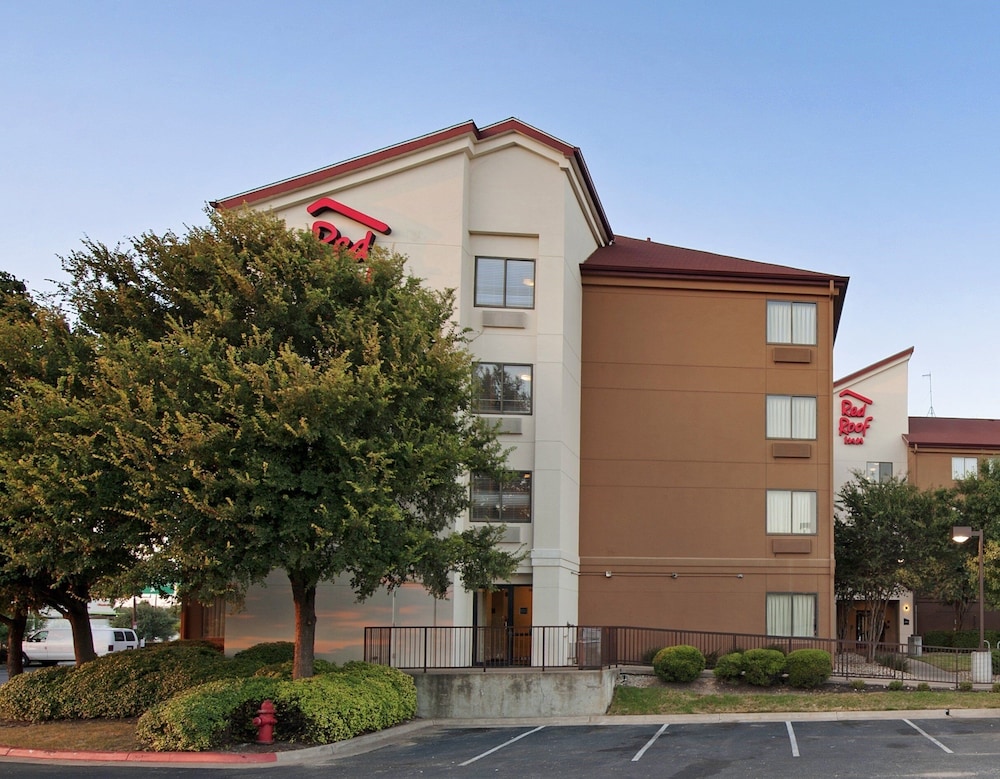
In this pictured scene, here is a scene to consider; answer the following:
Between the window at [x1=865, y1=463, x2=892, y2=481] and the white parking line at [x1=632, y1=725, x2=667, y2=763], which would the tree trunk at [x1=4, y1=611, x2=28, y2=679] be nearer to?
the white parking line at [x1=632, y1=725, x2=667, y2=763]

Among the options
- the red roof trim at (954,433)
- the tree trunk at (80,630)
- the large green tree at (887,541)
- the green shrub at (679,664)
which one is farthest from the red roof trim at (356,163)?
the red roof trim at (954,433)

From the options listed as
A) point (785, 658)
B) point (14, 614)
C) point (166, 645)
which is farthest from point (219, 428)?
point (785, 658)

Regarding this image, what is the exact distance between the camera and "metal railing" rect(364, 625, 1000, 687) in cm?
2467

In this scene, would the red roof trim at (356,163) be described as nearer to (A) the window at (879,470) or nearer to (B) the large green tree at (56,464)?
(B) the large green tree at (56,464)

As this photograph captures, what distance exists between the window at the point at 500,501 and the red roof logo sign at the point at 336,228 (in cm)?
689

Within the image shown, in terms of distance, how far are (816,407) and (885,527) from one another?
9763 mm

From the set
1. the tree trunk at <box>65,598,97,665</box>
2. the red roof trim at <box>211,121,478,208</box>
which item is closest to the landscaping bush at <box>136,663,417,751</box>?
the tree trunk at <box>65,598,97,665</box>

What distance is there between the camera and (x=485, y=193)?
28.7 meters

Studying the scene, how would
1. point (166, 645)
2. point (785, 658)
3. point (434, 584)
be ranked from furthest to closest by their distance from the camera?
point (785, 658), point (166, 645), point (434, 584)

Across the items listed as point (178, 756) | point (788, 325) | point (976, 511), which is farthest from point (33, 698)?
point (976, 511)

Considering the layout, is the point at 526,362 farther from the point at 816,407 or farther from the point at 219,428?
the point at 219,428

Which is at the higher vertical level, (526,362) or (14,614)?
(526,362)

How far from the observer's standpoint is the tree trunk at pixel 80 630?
76.9 feet

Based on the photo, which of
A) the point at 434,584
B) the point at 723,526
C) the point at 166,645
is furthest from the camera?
the point at 723,526
